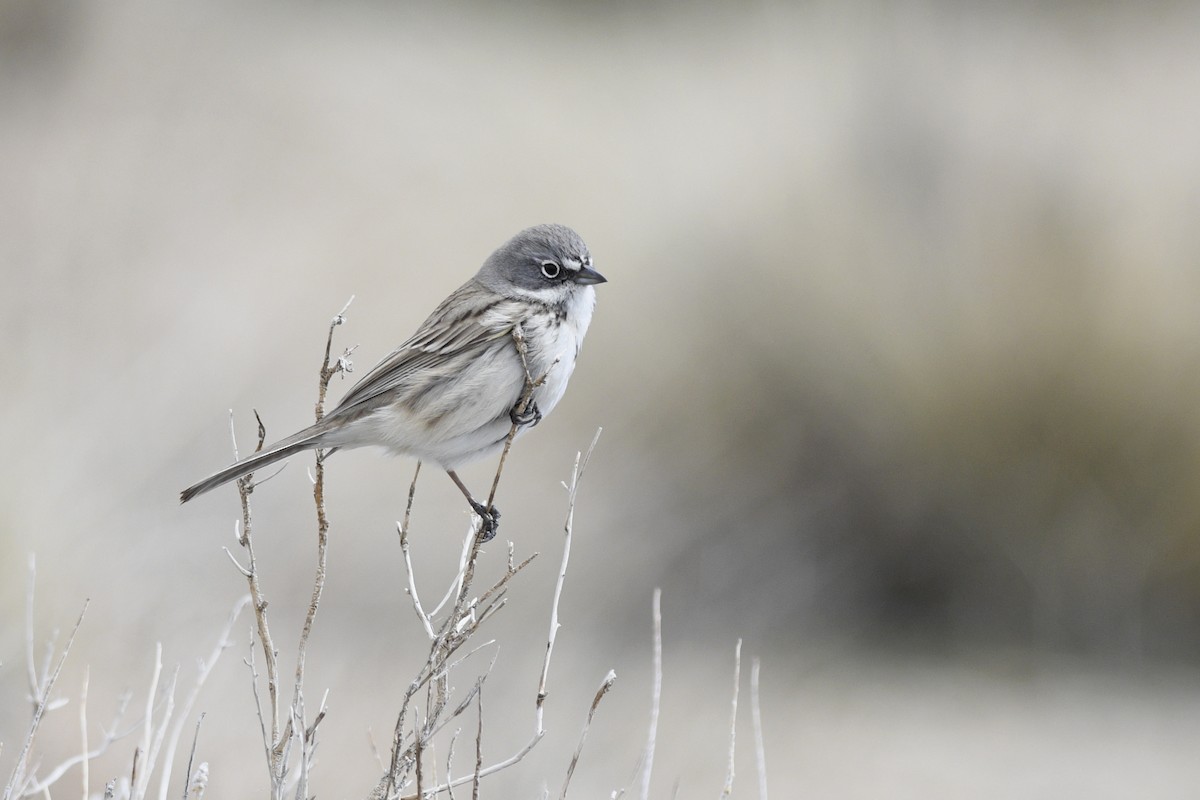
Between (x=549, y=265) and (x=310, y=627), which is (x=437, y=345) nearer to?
(x=549, y=265)

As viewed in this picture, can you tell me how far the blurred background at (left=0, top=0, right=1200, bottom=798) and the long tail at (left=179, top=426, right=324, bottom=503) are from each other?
1932 millimetres

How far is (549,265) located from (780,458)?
13.0 feet

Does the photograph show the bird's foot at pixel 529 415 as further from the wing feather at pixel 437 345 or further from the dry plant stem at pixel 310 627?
the dry plant stem at pixel 310 627

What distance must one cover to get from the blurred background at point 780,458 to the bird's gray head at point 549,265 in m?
2.23

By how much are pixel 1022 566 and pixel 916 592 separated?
63 cm

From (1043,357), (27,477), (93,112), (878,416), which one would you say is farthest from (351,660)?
(93,112)

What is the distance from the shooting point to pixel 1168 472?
22.8ft

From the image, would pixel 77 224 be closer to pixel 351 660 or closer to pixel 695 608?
pixel 351 660

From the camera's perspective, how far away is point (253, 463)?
3.21m

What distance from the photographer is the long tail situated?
10.4 feet

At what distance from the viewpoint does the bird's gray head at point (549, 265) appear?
13.0 ft

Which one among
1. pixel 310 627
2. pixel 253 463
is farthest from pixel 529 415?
pixel 310 627

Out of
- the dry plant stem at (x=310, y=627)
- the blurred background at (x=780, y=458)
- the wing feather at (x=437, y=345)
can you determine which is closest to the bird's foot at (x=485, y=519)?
the wing feather at (x=437, y=345)

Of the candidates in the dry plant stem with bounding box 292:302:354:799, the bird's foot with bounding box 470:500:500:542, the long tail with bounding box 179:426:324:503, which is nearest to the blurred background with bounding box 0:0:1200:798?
the bird's foot with bounding box 470:500:500:542
